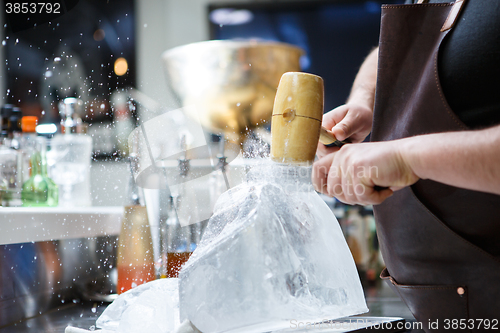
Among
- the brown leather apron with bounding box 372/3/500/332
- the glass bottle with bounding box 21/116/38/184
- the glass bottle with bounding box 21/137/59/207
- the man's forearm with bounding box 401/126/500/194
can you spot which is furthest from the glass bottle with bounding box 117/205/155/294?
the man's forearm with bounding box 401/126/500/194

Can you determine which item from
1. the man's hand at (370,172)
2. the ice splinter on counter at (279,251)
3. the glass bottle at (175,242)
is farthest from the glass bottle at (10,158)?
the man's hand at (370,172)

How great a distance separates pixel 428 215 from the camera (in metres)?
0.57

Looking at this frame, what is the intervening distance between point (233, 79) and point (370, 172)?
1044mm

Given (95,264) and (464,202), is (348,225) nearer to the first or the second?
(95,264)

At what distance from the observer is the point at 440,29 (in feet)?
1.99

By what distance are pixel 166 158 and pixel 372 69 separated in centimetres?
48

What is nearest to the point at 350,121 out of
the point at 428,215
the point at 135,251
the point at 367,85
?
the point at 367,85

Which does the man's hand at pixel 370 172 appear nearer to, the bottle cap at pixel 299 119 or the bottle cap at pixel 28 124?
the bottle cap at pixel 299 119

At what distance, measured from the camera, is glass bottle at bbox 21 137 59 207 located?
1.04 metres

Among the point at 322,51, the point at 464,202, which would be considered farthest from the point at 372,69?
the point at 322,51

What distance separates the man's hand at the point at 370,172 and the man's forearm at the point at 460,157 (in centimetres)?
1

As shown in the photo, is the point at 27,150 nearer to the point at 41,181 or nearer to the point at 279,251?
the point at 41,181

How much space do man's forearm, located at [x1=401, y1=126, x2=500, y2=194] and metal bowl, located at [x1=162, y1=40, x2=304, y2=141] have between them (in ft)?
2.56

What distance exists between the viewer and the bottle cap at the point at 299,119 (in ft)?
1.84
